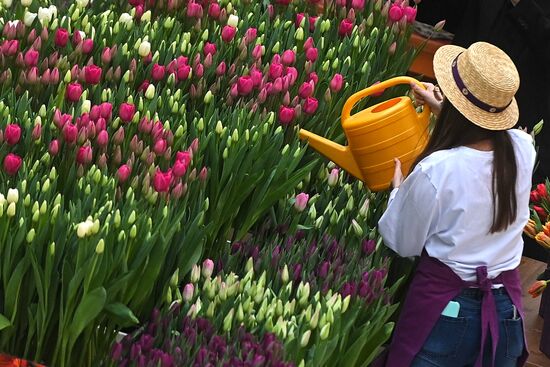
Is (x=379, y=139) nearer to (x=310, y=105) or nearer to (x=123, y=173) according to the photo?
(x=310, y=105)

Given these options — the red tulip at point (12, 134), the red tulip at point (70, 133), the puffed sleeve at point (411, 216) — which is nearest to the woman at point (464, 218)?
the puffed sleeve at point (411, 216)

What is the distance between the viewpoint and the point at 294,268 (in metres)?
2.88

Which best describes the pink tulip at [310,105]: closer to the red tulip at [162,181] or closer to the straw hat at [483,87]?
the straw hat at [483,87]

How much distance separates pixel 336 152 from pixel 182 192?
0.71 m

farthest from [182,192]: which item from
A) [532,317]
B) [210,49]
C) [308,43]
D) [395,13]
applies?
[532,317]

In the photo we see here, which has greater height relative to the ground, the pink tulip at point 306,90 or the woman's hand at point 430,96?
the woman's hand at point 430,96

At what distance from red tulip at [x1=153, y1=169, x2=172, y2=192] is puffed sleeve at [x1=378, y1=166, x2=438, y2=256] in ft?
2.18

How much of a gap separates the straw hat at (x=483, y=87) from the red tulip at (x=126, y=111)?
0.87 metres

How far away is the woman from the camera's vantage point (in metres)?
3.00

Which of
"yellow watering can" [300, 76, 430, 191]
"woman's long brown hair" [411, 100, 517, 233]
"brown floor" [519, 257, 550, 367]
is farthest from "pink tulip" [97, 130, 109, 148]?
"brown floor" [519, 257, 550, 367]

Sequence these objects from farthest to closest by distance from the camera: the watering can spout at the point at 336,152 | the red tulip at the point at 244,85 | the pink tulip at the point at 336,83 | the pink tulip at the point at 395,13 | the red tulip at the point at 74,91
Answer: the pink tulip at the point at 395,13, the pink tulip at the point at 336,83, the red tulip at the point at 244,85, the watering can spout at the point at 336,152, the red tulip at the point at 74,91

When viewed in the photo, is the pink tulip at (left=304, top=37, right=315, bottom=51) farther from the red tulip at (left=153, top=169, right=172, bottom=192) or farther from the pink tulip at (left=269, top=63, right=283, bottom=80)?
the red tulip at (left=153, top=169, right=172, bottom=192)

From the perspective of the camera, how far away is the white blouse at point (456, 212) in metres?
2.99

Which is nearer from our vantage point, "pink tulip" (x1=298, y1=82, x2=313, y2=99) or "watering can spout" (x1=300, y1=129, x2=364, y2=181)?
"watering can spout" (x1=300, y1=129, x2=364, y2=181)
